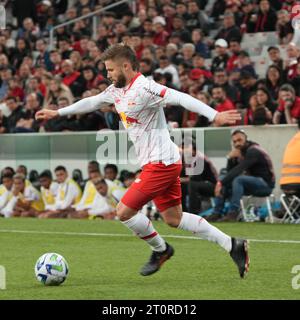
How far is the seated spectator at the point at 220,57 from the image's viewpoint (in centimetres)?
2064

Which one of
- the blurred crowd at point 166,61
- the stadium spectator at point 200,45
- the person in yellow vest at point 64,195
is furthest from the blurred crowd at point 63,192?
the stadium spectator at point 200,45

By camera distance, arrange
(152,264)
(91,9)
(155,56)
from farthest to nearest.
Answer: (91,9), (155,56), (152,264)

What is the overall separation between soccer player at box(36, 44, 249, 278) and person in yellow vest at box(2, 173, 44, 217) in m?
10.7

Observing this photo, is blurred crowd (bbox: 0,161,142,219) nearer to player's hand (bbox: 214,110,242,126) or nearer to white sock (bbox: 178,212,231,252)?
white sock (bbox: 178,212,231,252)

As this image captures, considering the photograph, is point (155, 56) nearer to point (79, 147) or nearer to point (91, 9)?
point (79, 147)

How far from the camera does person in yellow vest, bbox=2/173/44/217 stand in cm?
2052

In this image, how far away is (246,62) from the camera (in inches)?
781

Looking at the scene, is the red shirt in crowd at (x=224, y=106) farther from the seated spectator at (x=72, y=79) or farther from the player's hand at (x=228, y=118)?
the player's hand at (x=228, y=118)

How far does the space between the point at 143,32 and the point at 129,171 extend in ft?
18.2

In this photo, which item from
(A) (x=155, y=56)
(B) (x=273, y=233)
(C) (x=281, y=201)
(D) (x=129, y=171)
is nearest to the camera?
(B) (x=273, y=233)

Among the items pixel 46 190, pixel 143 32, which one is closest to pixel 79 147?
pixel 46 190

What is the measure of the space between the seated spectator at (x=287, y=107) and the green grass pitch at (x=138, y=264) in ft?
6.60

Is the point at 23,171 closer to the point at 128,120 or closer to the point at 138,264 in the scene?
the point at 138,264

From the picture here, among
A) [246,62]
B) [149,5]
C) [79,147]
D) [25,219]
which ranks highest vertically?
[149,5]
